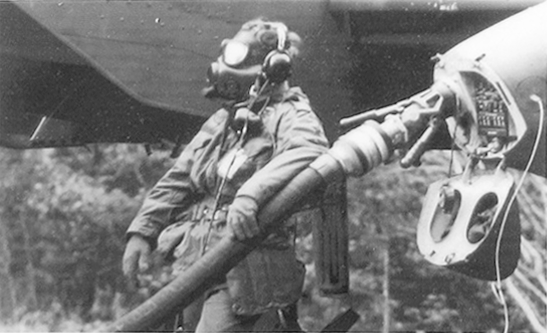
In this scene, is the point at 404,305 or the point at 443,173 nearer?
the point at 443,173

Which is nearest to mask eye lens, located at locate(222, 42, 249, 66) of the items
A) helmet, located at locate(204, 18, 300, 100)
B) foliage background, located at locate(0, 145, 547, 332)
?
helmet, located at locate(204, 18, 300, 100)

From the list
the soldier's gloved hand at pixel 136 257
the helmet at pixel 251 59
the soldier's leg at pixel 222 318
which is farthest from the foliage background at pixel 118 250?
the helmet at pixel 251 59

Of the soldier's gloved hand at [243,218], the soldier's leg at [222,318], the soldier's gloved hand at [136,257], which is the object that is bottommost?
the soldier's leg at [222,318]

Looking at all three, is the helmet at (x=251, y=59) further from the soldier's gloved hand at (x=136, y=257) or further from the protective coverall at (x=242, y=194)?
the soldier's gloved hand at (x=136, y=257)

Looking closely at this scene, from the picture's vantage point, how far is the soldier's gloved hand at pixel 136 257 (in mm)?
3889

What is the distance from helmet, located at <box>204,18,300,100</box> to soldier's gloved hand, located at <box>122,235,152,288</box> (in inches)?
17.6

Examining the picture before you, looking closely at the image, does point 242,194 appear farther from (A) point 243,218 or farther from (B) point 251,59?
(B) point 251,59

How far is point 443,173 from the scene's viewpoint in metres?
3.77

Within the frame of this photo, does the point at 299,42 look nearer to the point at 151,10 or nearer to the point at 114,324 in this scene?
the point at 151,10

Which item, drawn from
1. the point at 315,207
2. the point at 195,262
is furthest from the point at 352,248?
the point at 195,262

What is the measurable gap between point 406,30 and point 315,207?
0.55 meters

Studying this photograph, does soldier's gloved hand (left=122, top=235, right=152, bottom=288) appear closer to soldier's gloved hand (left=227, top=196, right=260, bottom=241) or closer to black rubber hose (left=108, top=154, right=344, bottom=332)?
black rubber hose (left=108, top=154, right=344, bottom=332)

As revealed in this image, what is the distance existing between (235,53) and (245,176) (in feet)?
1.11

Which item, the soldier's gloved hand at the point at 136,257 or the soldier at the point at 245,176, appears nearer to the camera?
the soldier at the point at 245,176
